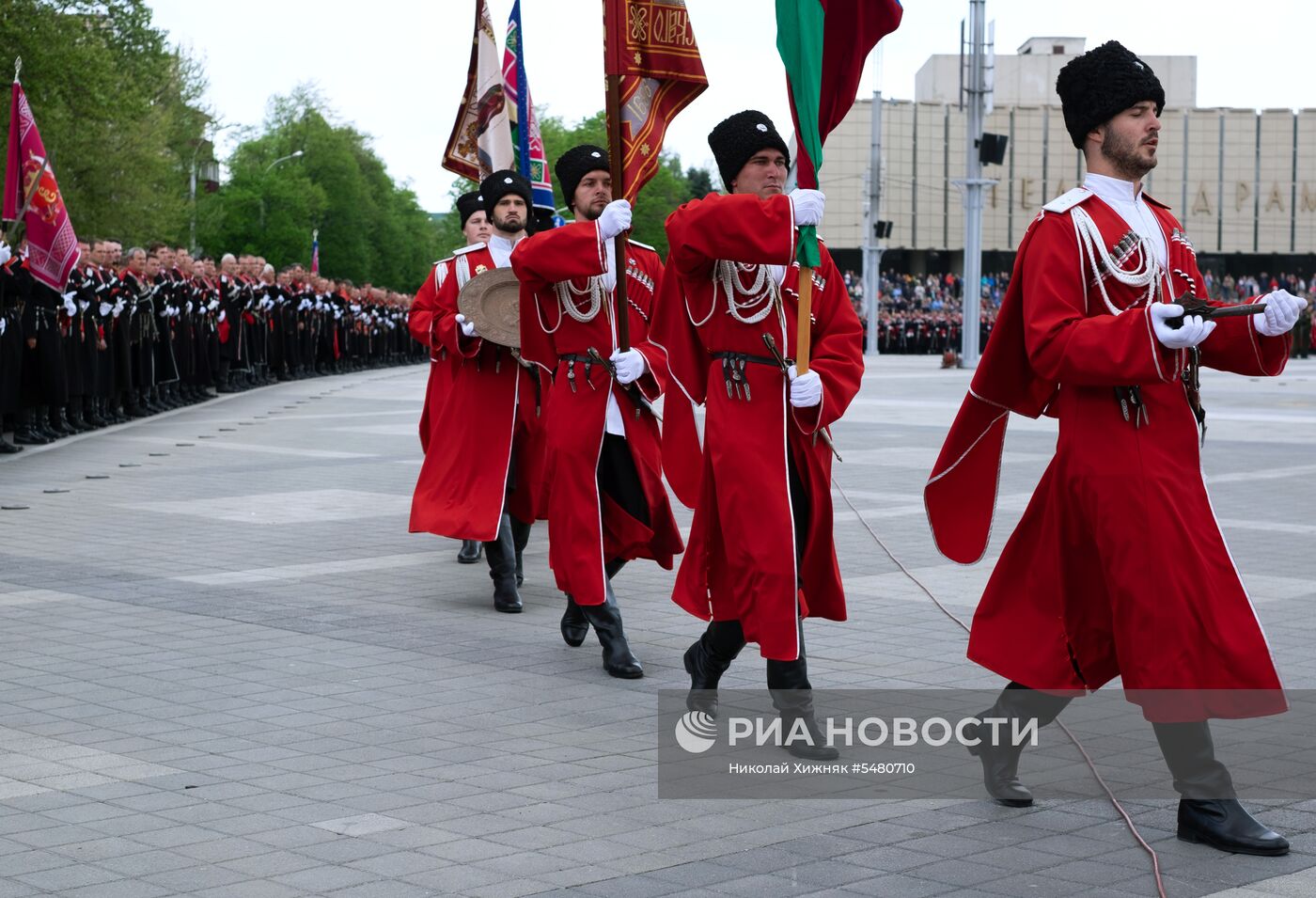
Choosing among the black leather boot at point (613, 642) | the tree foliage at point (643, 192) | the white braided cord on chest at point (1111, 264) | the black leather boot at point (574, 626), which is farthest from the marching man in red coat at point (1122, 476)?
the tree foliage at point (643, 192)

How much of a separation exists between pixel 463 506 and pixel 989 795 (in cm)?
407

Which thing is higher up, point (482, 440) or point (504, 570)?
point (482, 440)

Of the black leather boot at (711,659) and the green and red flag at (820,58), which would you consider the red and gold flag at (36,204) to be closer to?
the black leather boot at (711,659)

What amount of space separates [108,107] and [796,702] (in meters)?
29.2

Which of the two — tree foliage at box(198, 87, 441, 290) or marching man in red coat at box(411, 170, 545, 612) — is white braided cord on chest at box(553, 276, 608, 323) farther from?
tree foliage at box(198, 87, 441, 290)

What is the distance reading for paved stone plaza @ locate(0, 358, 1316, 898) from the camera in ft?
14.6

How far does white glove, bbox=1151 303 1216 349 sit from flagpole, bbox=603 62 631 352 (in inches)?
94.7

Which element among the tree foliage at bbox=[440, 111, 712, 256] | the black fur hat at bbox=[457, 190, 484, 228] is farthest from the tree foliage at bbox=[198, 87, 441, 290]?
the black fur hat at bbox=[457, 190, 484, 228]

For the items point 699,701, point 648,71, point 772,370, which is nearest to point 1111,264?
point 772,370

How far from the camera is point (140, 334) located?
2252cm

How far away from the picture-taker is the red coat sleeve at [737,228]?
530 centimetres

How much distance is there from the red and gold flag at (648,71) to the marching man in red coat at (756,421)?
71cm

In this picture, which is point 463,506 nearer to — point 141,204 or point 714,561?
point 714,561

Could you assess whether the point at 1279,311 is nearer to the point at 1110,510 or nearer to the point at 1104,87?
the point at 1110,510
